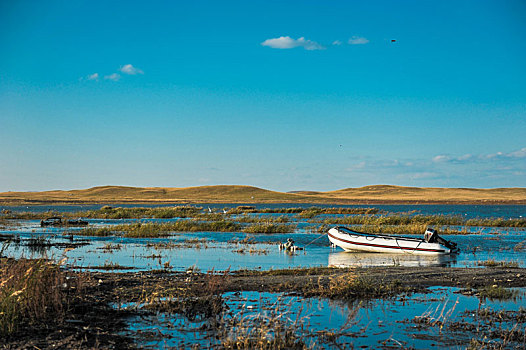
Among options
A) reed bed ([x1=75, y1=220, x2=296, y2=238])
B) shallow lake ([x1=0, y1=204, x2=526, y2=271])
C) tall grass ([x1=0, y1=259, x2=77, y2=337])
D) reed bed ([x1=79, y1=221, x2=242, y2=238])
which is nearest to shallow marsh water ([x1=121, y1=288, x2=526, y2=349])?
tall grass ([x1=0, y1=259, x2=77, y2=337])

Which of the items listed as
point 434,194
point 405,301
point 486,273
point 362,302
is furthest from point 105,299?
point 434,194

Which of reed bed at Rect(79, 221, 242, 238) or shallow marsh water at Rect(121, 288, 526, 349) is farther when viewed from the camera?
reed bed at Rect(79, 221, 242, 238)

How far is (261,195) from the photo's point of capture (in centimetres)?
17312

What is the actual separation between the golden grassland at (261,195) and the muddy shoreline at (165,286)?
129m

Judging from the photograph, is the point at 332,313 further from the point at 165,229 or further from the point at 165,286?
the point at 165,229

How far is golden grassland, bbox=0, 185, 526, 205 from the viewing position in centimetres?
15262

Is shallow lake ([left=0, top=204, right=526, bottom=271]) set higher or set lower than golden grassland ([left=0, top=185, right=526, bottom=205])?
lower

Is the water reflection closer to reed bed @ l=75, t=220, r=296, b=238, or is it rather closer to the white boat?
the white boat

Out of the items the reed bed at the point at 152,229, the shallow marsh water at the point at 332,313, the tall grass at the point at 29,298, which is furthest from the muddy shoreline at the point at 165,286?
the reed bed at the point at 152,229

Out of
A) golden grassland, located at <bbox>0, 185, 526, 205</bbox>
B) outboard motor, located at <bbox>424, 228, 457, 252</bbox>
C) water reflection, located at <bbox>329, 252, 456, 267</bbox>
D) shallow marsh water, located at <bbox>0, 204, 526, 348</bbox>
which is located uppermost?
golden grassland, located at <bbox>0, 185, 526, 205</bbox>

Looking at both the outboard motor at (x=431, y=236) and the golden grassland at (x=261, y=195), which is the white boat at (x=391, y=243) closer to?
the outboard motor at (x=431, y=236)

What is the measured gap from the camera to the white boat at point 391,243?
25891mm

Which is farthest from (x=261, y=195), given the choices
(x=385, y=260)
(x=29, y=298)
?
(x=29, y=298)

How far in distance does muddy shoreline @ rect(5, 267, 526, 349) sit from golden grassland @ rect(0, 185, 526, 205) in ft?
423
